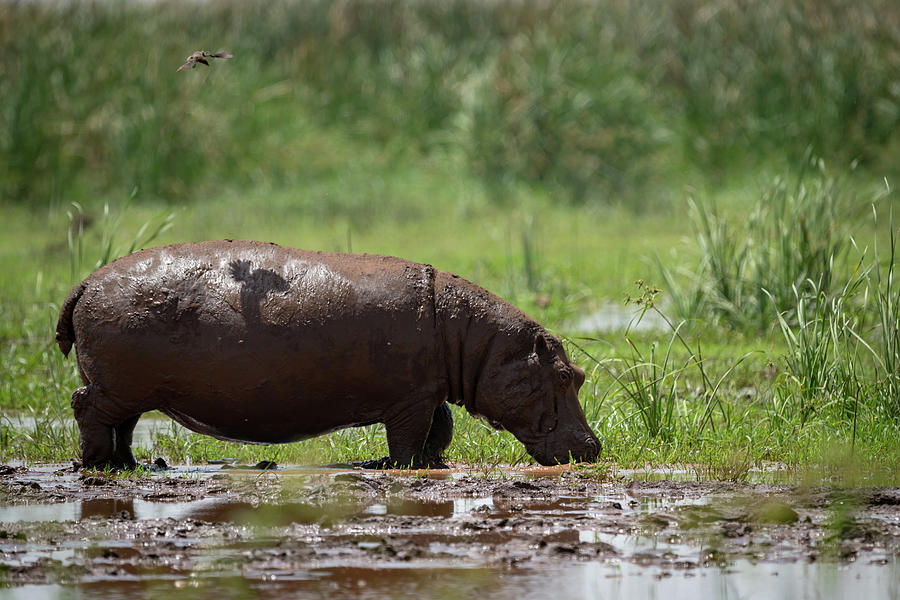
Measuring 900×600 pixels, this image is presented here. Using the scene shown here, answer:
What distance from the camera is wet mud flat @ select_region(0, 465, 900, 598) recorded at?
4.86 m

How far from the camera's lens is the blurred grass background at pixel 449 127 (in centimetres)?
1650

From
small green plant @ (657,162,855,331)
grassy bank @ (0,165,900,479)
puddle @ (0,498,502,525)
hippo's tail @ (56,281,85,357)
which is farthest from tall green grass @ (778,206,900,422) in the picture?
hippo's tail @ (56,281,85,357)

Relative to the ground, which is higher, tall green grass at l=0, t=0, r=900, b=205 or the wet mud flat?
tall green grass at l=0, t=0, r=900, b=205

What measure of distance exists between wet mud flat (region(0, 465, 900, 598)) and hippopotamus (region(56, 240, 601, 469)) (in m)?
0.30

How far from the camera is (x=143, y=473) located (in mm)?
7090

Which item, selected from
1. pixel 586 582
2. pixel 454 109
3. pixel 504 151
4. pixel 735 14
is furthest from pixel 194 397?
pixel 735 14

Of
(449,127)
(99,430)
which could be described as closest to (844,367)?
(99,430)

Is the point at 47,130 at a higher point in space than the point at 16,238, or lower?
higher

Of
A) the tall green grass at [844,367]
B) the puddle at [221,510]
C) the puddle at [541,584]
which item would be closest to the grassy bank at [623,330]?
the tall green grass at [844,367]

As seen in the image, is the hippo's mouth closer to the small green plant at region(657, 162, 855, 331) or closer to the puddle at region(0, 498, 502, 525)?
the puddle at region(0, 498, 502, 525)

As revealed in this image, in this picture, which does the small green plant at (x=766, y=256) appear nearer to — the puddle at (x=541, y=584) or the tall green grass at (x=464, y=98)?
the puddle at (x=541, y=584)

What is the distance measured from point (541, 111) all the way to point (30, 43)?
24.0 feet

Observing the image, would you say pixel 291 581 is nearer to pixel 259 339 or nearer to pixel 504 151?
pixel 259 339

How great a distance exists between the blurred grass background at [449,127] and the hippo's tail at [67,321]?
198 inches
